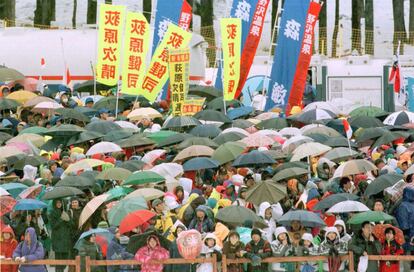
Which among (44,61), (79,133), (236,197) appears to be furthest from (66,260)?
(44,61)

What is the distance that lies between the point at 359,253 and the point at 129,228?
3.04 meters

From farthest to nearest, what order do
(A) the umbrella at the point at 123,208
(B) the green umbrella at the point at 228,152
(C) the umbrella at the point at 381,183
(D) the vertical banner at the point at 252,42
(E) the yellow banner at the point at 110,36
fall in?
(D) the vertical banner at the point at 252,42
(E) the yellow banner at the point at 110,36
(B) the green umbrella at the point at 228,152
(C) the umbrella at the point at 381,183
(A) the umbrella at the point at 123,208

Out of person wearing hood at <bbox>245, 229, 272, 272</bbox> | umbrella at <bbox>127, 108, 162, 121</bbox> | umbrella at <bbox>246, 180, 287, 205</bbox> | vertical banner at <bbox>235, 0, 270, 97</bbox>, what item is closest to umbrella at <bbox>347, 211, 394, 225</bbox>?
person wearing hood at <bbox>245, 229, 272, 272</bbox>

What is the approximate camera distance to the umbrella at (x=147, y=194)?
20266 mm

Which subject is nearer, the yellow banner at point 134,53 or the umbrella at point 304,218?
the umbrella at point 304,218

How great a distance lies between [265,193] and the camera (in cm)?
2075

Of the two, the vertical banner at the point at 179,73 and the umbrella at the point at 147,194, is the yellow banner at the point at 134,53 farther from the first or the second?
the umbrella at the point at 147,194

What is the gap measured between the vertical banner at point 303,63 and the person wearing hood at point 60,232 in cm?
1159

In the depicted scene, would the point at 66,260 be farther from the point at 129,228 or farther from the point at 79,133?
the point at 79,133

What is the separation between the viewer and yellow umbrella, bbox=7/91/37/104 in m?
29.4

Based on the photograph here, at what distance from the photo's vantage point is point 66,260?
1933cm

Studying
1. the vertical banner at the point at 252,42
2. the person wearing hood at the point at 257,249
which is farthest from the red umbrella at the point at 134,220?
the vertical banner at the point at 252,42

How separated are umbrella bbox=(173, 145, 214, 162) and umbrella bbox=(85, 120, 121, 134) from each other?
258cm

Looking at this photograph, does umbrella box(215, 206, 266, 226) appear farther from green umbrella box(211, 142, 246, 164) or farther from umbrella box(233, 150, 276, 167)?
green umbrella box(211, 142, 246, 164)
